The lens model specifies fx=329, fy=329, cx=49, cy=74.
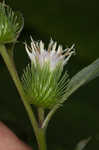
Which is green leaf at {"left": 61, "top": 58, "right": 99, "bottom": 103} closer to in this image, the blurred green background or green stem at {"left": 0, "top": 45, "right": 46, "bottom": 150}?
green stem at {"left": 0, "top": 45, "right": 46, "bottom": 150}

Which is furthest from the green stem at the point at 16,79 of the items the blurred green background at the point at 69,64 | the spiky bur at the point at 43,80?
the blurred green background at the point at 69,64

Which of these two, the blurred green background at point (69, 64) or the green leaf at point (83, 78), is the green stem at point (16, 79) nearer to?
the green leaf at point (83, 78)

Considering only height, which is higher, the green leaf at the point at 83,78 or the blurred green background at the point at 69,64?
the green leaf at the point at 83,78

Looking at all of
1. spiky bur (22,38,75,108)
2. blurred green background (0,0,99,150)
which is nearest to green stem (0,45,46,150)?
spiky bur (22,38,75,108)

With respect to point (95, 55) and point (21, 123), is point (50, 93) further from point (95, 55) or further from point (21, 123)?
point (95, 55)

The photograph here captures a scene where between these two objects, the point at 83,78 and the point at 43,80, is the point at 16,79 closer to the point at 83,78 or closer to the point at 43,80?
the point at 43,80

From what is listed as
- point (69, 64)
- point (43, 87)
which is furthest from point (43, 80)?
point (69, 64)

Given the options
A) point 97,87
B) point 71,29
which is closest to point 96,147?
point 97,87

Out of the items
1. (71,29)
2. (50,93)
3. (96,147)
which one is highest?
(50,93)
